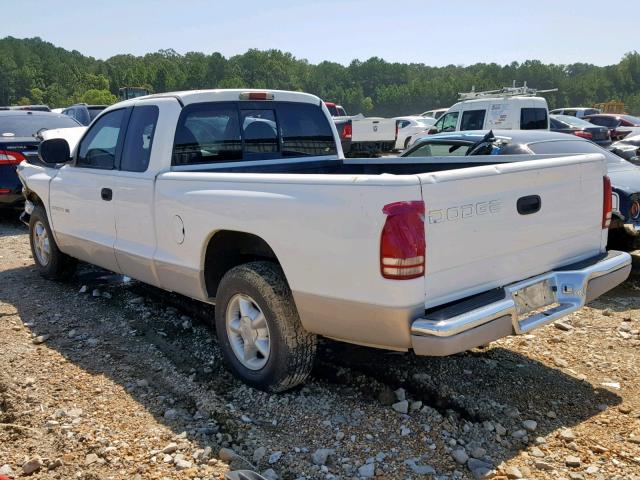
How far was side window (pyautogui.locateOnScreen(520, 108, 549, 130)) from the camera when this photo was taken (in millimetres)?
14281

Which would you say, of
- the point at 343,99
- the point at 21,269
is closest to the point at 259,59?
the point at 343,99

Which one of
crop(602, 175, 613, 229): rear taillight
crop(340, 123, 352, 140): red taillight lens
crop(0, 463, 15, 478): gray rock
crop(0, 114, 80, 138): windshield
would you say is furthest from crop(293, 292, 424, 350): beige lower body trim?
crop(340, 123, 352, 140): red taillight lens

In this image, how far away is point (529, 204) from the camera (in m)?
3.48

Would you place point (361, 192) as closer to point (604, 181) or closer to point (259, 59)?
point (604, 181)

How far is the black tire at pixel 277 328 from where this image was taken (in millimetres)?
3590

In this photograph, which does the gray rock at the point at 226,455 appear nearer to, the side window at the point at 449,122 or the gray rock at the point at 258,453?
the gray rock at the point at 258,453

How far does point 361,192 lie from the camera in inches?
117

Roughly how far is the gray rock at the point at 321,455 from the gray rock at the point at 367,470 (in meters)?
0.19

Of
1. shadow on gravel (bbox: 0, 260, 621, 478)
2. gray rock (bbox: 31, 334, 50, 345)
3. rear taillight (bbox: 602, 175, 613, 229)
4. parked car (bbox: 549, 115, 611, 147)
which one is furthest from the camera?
parked car (bbox: 549, 115, 611, 147)

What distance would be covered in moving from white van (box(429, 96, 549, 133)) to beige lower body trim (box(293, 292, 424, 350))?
11.5m

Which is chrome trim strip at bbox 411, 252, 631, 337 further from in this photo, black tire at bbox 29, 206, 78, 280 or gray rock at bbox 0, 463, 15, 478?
black tire at bbox 29, 206, 78, 280

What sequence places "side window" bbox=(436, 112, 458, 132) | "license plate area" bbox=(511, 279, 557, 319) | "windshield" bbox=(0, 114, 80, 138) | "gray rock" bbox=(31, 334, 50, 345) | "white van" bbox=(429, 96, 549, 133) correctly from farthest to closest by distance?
"side window" bbox=(436, 112, 458, 132)
"white van" bbox=(429, 96, 549, 133)
"windshield" bbox=(0, 114, 80, 138)
"gray rock" bbox=(31, 334, 50, 345)
"license plate area" bbox=(511, 279, 557, 319)

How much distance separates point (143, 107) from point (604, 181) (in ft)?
11.2

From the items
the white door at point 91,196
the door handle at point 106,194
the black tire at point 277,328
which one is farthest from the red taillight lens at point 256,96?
the black tire at point 277,328
